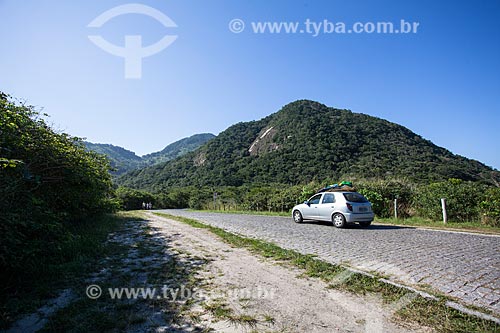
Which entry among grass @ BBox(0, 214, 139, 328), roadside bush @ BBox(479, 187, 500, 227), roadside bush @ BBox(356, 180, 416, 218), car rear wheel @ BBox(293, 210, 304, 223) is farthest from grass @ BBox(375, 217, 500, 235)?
grass @ BBox(0, 214, 139, 328)

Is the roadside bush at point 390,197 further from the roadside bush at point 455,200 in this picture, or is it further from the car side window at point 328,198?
the car side window at point 328,198

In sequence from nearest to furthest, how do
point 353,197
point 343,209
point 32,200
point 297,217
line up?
point 32,200 → point 343,209 → point 353,197 → point 297,217

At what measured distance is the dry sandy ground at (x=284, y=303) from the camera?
2.99 m

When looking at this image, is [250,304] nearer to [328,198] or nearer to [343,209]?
[343,209]

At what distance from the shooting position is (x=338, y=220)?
11.1 m

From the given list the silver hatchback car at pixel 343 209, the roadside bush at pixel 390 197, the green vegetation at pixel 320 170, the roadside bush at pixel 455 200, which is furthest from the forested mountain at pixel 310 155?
the silver hatchback car at pixel 343 209

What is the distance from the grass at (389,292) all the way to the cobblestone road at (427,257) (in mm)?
444

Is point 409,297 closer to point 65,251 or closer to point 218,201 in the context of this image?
point 65,251

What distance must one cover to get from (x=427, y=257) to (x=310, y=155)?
2116 inches

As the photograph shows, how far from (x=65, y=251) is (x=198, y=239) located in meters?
3.73

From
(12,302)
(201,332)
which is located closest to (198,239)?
(12,302)

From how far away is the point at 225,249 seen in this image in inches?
281

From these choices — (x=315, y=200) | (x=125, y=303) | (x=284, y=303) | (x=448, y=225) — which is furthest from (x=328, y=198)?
(x=125, y=303)

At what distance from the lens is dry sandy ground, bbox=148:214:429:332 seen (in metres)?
2.99
